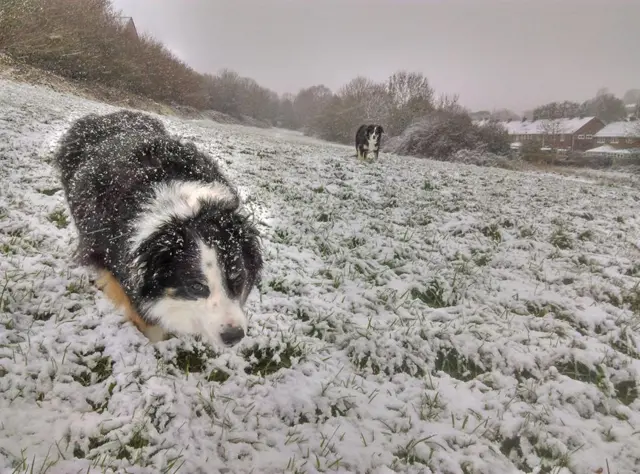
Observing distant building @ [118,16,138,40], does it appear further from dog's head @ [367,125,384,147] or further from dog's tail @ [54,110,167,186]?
dog's tail @ [54,110,167,186]

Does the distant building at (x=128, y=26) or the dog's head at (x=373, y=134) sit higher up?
the distant building at (x=128, y=26)

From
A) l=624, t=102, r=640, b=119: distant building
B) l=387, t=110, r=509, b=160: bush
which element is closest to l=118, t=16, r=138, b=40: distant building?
l=387, t=110, r=509, b=160: bush

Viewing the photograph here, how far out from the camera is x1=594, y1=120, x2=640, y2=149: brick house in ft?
54.1

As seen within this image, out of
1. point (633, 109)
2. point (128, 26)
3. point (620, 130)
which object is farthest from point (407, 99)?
point (128, 26)

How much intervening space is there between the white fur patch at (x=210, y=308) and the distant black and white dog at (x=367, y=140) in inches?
433

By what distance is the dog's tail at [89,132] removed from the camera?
3791 millimetres

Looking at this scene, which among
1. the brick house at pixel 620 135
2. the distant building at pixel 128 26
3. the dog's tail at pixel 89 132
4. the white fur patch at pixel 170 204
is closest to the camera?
the white fur patch at pixel 170 204

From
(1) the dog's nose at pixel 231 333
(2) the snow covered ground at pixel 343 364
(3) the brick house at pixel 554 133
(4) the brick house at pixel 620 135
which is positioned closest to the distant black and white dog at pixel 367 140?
A: (2) the snow covered ground at pixel 343 364

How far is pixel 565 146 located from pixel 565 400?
25.5 m

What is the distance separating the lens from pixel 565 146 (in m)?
22.8

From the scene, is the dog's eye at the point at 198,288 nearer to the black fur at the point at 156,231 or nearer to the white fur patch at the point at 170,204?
the black fur at the point at 156,231

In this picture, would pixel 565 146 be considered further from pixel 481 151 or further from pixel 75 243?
pixel 75 243

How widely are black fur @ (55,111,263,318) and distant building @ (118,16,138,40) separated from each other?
17425 millimetres

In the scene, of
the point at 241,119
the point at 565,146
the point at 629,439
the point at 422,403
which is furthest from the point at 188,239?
the point at 565,146
